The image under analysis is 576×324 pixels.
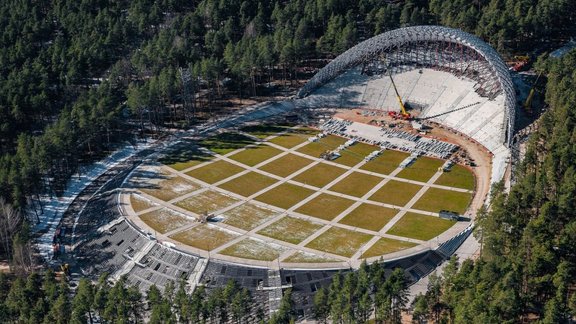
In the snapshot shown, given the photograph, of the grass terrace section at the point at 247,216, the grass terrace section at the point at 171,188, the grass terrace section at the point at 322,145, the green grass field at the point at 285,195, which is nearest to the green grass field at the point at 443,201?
the green grass field at the point at 285,195

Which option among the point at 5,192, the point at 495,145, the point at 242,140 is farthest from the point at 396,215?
the point at 5,192

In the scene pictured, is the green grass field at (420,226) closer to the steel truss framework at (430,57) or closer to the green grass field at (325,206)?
the green grass field at (325,206)

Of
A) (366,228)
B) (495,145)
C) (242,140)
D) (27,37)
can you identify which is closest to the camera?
(366,228)

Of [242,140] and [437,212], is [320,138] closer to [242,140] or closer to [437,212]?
[242,140]

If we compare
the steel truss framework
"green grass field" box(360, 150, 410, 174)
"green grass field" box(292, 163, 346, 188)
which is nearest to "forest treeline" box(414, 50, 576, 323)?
"green grass field" box(360, 150, 410, 174)

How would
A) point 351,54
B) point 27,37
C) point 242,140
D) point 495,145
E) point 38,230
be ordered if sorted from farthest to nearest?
point 27,37, point 351,54, point 242,140, point 495,145, point 38,230

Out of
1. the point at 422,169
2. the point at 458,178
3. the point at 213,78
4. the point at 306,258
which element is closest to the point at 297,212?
the point at 306,258

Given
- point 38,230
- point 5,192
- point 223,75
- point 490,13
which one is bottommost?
point 38,230
